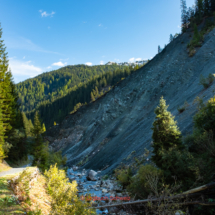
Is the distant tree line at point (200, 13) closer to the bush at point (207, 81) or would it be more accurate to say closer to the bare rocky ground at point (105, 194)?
the bush at point (207, 81)

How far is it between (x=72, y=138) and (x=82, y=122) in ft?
22.3

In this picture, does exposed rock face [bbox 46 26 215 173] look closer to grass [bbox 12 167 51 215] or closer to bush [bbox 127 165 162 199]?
bush [bbox 127 165 162 199]

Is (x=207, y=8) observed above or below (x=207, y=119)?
above

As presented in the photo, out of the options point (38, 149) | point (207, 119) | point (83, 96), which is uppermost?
point (83, 96)

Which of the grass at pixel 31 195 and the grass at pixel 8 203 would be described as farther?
the grass at pixel 31 195

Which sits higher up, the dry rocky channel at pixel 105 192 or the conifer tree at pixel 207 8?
the conifer tree at pixel 207 8

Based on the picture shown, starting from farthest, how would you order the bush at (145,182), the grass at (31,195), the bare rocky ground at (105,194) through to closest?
the bare rocky ground at (105,194) → the bush at (145,182) → the grass at (31,195)

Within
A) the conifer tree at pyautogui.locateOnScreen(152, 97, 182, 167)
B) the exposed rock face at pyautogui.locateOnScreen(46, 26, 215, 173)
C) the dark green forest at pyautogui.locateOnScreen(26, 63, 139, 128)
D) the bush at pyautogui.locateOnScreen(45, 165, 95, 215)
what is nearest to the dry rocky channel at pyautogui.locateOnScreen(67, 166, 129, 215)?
the bush at pyautogui.locateOnScreen(45, 165, 95, 215)

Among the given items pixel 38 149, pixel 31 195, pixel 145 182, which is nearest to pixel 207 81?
pixel 145 182

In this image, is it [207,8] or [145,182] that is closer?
[145,182]

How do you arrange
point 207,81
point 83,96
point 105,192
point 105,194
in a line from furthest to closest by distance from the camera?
point 83,96, point 207,81, point 105,192, point 105,194

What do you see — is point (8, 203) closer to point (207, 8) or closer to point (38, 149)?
point (38, 149)

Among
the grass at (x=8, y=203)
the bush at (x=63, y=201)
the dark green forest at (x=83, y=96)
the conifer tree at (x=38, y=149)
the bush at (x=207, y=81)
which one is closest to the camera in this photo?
the grass at (x=8, y=203)

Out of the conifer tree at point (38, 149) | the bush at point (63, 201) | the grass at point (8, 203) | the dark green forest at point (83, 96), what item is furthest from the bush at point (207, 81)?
the dark green forest at point (83, 96)
